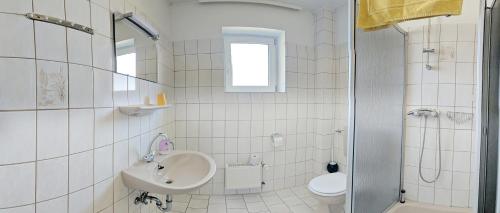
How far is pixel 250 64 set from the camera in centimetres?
237

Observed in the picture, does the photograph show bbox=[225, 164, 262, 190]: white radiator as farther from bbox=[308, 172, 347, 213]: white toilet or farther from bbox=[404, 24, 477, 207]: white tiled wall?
bbox=[404, 24, 477, 207]: white tiled wall

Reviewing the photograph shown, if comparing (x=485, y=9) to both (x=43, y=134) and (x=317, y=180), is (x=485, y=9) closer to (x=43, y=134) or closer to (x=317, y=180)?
(x=317, y=180)

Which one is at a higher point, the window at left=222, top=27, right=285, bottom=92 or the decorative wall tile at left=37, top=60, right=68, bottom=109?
the window at left=222, top=27, right=285, bottom=92

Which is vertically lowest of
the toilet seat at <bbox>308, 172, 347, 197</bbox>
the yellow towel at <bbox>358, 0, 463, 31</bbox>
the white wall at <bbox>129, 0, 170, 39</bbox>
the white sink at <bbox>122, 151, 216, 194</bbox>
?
the toilet seat at <bbox>308, 172, 347, 197</bbox>

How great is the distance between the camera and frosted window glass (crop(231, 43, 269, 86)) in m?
2.32

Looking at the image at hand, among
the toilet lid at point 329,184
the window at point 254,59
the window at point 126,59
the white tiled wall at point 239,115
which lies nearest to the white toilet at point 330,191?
the toilet lid at point 329,184

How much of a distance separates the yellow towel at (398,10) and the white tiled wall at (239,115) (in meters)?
1.25

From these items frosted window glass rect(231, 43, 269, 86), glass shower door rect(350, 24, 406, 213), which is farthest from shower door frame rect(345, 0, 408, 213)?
frosted window glass rect(231, 43, 269, 86)

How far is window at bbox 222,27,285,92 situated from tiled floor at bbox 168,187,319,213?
3.74 feet

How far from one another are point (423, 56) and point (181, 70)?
214cm

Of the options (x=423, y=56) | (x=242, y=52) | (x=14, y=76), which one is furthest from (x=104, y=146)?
(x=423, y=56)

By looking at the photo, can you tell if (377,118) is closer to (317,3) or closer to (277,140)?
(277,140)

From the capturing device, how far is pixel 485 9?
1.00 metres

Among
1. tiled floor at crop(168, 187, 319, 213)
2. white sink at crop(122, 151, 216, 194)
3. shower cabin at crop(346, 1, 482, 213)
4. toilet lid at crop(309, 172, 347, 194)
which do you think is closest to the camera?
white sink at crop(122, 151, 216, 194)
